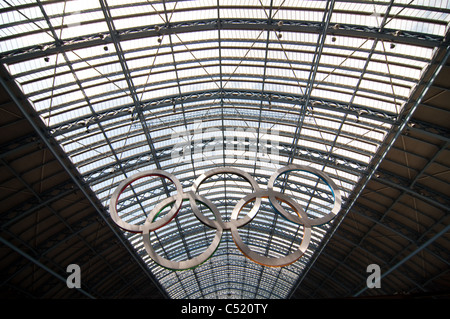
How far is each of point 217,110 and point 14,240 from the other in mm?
22381

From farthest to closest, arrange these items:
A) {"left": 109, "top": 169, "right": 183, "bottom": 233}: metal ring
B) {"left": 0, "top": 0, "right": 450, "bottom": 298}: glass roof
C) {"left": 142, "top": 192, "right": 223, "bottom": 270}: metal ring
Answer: {"left": 0, "top": 0, "right": 450, "bottom": 298}: glass roof
{"left": 109, "top": 169, "right": 183, "bottom": 233}: metal ring
{"left": 142, "top": 192, "right": 223, "bottom": 270}: metal ring

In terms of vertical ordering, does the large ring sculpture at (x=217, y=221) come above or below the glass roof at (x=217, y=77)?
below

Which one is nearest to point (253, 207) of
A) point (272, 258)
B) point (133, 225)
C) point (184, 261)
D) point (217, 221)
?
point (217, 221)

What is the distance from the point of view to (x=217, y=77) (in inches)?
1140

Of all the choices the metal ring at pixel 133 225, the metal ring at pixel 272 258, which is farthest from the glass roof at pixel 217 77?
the metal ring at pixel 272 258

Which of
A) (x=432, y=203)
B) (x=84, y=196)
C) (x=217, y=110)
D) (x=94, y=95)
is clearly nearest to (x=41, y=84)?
(x=94, y=95)

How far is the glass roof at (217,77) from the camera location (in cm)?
2086

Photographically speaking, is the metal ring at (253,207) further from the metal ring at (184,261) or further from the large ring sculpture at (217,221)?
the metal ring at (184,261)

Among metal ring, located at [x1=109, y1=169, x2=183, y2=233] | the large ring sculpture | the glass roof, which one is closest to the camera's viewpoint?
the large ring sculpture

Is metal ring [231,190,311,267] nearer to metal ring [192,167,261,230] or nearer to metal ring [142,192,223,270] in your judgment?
metal ring [192,167,261,230]

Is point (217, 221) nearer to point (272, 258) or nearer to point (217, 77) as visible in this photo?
point (272, 258)

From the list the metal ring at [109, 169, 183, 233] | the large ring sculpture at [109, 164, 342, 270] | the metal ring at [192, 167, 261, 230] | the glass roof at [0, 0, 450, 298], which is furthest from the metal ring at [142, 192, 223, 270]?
the glass roof at [0, 0, 450, 298]

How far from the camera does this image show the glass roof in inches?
821

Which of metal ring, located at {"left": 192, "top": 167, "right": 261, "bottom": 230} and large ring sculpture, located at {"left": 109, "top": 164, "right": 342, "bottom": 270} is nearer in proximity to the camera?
large ring sculpture, located at {"left": 109, "top": 164, "right": 342, "bottom": 270}
